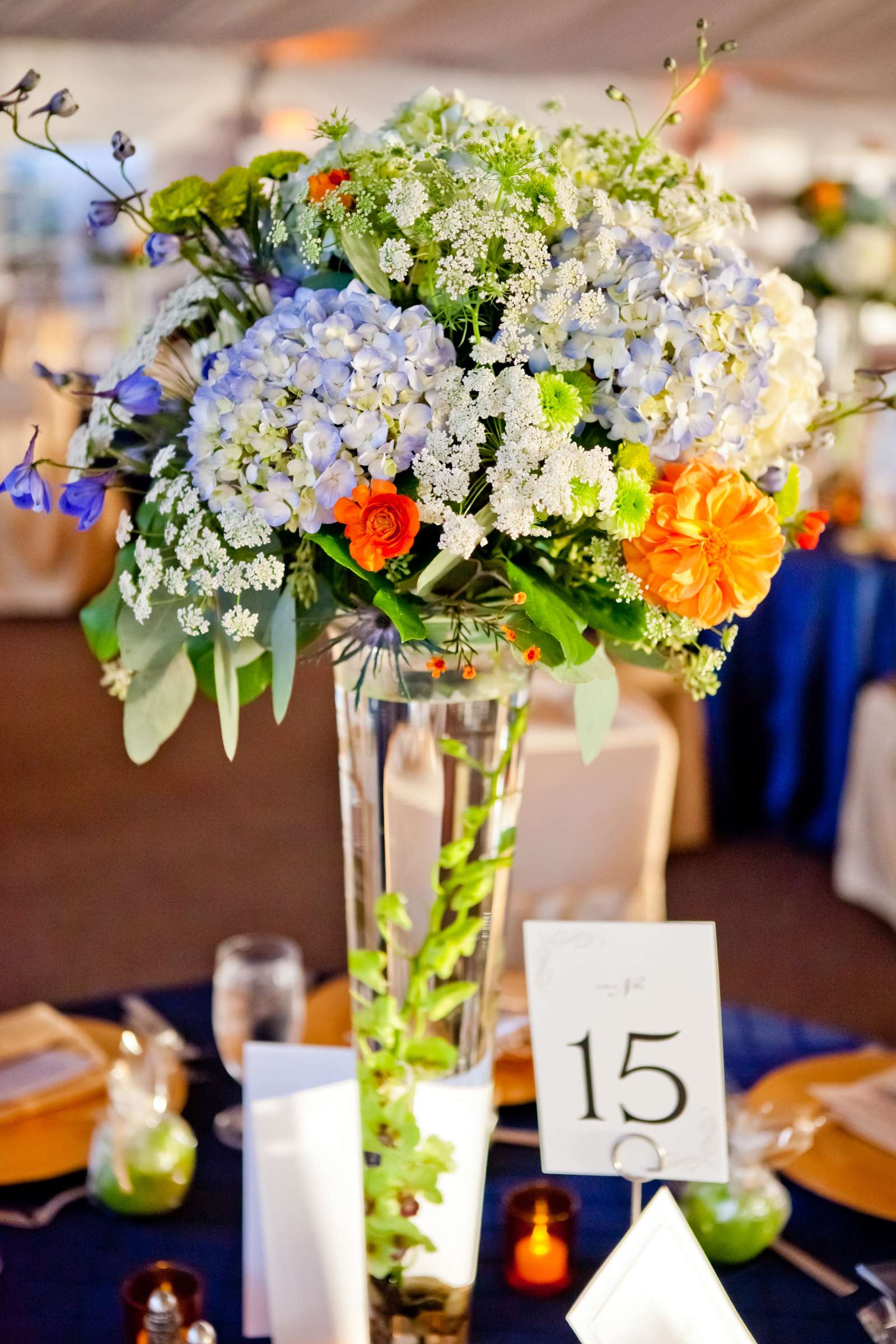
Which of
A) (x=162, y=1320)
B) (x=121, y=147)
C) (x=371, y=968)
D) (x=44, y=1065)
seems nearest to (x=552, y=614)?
(x=371, y=968)

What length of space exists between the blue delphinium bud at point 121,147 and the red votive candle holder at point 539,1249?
2.55ft

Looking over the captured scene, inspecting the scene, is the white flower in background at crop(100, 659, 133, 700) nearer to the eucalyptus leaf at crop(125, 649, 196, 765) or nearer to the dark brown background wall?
the eucalyptus leaf at crop(125, 649, 196, 765)

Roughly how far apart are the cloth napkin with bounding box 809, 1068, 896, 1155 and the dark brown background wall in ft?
6.13

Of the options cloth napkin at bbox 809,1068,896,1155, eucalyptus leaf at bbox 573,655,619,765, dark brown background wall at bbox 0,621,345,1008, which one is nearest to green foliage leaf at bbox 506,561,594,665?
eucalyptus leaf at bbox 573,655,619,765

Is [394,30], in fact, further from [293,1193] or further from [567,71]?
[293,1193]

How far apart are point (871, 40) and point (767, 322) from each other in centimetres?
792

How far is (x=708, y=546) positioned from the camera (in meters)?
0.76

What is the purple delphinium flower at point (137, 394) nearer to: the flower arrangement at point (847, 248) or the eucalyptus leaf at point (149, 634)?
the eucalyptus leaf at point (149, 634)

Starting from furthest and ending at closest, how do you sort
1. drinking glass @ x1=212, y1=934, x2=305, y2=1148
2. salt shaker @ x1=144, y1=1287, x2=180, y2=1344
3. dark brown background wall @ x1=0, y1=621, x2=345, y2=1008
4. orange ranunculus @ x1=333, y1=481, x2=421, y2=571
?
1. dark brown background wall @ x1=0, y1=621, x2=345, y2=1008
2. drinking glass @ x1=212, y1=934, x2=305, y2=1148
3. salt shaker @ x1=144, y1=1287, x2=180, y2=1344
4. orange ranunculus @ x1=333, y1=481, x2=421, y2=571

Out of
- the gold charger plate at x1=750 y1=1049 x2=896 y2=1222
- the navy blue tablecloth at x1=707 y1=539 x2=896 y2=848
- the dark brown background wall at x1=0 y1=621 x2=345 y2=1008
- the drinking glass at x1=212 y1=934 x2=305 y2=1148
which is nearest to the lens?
the gold charger plate at x1=750 y1=1049 x2=896 y2=1222

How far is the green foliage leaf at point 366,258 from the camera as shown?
76 cm

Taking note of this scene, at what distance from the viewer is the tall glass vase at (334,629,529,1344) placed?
2.76 feet

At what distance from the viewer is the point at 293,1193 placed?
84 cm

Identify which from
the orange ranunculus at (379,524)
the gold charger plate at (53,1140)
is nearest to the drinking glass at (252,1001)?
the gold charger plate at (53,1140)
